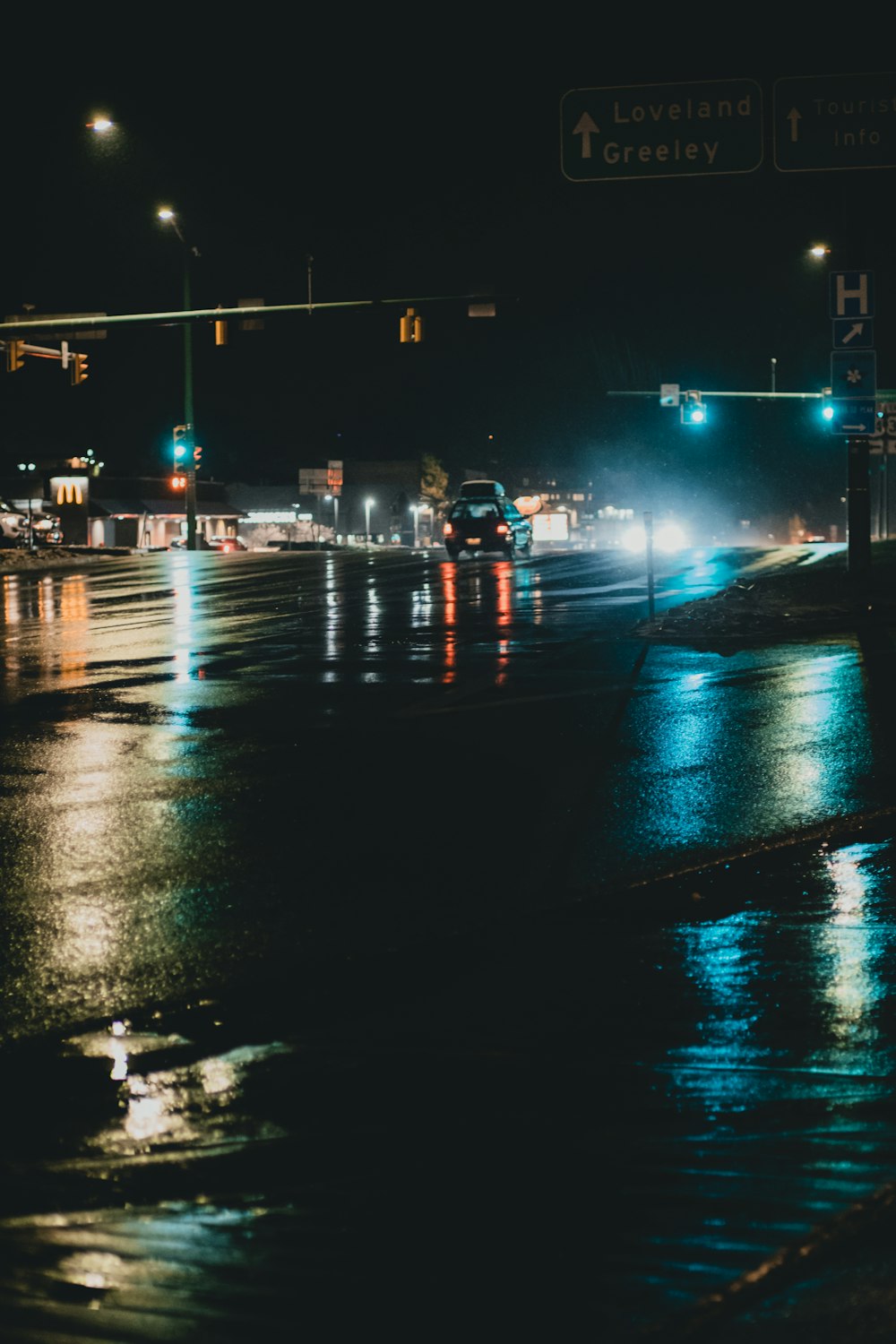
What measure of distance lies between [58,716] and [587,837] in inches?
260

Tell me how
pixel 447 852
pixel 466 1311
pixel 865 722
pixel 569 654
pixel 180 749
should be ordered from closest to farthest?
pixel 466 1311 → pixel 447 852 → pixel 180 749 → pixel 865 722 → pixel 569 654

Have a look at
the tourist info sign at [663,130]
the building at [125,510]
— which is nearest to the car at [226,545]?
the building at [125,510]

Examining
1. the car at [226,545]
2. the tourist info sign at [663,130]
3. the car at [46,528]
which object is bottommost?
the car at [226,545]

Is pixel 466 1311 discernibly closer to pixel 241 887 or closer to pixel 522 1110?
pixel 522 1110

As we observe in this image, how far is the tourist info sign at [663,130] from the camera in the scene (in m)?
22.0

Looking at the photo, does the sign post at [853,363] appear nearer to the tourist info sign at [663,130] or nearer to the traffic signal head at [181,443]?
the tourist info sign at [663,130]

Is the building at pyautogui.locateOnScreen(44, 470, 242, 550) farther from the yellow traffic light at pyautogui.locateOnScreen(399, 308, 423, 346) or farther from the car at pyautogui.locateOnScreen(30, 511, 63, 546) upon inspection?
the yellow traffic light at pyautogui.locateOnScreen(399, 308, 423, 346)

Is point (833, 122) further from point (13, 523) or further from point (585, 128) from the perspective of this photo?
point (13, 523)

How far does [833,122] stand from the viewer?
22.2 metres

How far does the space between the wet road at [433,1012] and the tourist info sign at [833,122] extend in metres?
11.2

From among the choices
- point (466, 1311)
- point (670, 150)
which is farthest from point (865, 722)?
point (670, 150)

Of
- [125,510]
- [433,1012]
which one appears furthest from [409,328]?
[125,510]

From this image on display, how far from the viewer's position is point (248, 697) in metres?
15.1

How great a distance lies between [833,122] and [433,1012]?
63.8ft
